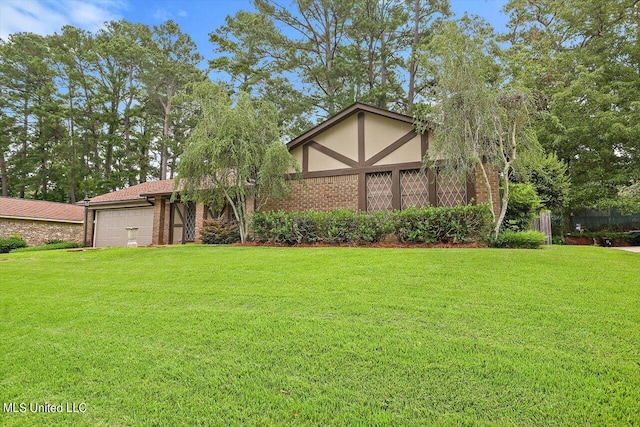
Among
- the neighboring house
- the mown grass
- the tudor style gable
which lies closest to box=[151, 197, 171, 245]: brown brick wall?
the tudor style gable

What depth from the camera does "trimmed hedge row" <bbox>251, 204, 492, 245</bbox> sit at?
8.47 meters

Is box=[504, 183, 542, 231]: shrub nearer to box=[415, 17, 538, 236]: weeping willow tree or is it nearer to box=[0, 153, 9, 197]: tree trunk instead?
box=[415, 17, 538, 236]: weeping willow tree

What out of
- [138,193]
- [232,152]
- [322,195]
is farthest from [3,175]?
[322,195]

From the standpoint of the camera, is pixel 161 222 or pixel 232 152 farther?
pixel 161 222

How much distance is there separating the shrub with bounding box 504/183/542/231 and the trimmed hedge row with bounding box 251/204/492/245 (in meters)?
2.45

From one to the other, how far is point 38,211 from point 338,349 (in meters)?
24.3

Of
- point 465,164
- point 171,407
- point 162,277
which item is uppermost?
point 465,164

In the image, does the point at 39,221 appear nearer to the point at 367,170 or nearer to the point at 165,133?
the point at 165,133

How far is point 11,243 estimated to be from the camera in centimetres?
1800

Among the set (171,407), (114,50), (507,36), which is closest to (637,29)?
(507,36)

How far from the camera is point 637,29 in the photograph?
Answer: 17.0m

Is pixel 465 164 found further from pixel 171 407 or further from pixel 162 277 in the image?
pixel 171 407

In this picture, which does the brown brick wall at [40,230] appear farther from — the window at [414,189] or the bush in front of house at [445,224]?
the bush in front of house at [445,224]

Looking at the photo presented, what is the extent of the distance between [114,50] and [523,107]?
29.8 meters
